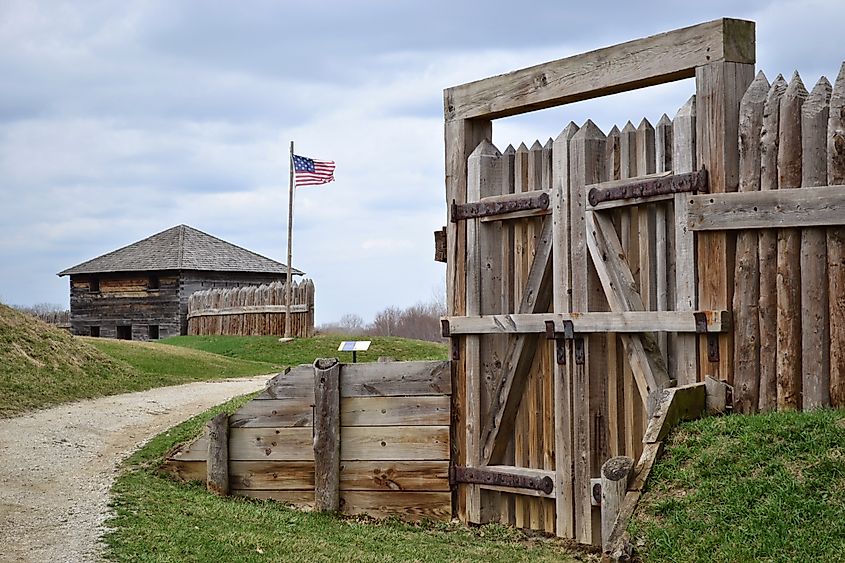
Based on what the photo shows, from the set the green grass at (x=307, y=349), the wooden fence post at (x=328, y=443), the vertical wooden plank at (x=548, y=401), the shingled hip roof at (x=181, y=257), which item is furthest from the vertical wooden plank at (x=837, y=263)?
the shingled hip roof at (x=181, y=257)

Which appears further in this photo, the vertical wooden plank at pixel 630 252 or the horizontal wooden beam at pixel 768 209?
the vertical wooden plank at pixel 630 252

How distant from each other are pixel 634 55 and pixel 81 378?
44.8ft

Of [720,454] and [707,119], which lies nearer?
[720,454]

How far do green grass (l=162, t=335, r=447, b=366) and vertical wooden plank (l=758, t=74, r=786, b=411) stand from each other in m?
20.4

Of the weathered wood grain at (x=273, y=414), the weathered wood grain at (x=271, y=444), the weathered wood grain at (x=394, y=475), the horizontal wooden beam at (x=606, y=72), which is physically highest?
the horizontal wooden beam at (x=606, y=72)

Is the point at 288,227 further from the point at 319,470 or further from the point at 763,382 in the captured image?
the point at 763,382

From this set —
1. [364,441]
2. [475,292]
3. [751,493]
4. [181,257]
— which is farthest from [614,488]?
[181,257]

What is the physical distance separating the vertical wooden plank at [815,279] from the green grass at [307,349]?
20629 mm

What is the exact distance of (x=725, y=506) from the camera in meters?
6.51

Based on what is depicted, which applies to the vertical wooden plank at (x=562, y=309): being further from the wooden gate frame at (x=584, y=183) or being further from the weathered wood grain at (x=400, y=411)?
the weathered wood grain at (x=400, y=411)

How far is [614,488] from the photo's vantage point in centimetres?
725

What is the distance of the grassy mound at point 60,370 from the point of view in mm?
17078

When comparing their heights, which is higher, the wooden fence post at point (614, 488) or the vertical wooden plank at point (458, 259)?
the vertical wooden plank at point (458, 259)

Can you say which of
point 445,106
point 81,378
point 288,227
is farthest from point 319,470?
point 288,227
